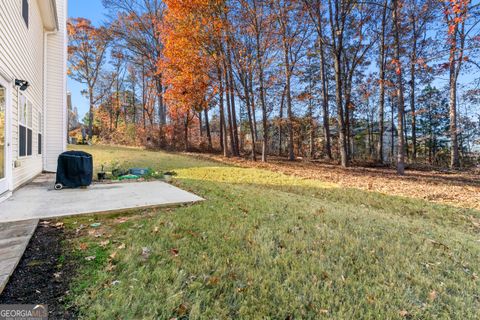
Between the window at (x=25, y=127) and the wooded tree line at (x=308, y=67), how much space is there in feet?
25.8

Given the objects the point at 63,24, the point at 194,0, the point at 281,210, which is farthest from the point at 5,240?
the point at 194,0

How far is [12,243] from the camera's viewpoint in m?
2.37

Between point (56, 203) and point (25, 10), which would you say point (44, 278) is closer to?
point (56, 203)

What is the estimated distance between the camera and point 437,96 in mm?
17703

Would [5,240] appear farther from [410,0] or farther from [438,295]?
[410,0]

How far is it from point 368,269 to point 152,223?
251 cm

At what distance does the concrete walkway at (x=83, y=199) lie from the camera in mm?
3395

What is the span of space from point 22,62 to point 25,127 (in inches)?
53.7

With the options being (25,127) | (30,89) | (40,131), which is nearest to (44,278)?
(25,127)

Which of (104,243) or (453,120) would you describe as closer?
(104,243)

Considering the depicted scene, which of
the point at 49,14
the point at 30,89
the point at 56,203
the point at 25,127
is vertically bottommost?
the point at 56,203

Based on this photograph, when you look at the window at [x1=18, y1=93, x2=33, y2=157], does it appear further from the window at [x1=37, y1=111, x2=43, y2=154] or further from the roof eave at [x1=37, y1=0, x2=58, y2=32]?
the roof eave at [x1=37, y1=0, x2=58, y2=32]

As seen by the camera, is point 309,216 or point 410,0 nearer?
point 309,216

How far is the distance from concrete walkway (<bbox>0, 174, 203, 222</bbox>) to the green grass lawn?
0.34 meters
